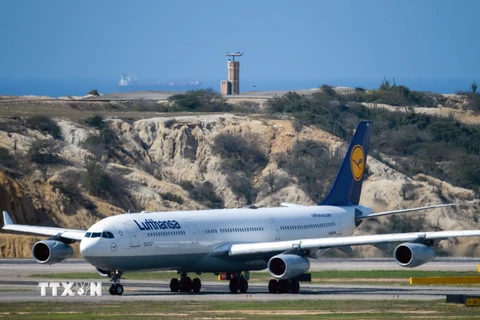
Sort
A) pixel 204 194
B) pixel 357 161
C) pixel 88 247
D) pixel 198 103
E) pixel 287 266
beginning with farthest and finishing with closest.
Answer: pixel 198 103
pixel 204 194
pixel 357 161
pixel 287 266
pixel 88 247

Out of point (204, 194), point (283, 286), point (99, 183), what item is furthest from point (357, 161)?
point (204, 194)

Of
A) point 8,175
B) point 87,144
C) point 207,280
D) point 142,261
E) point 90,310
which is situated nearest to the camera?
point 90,310

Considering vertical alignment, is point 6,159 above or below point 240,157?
above

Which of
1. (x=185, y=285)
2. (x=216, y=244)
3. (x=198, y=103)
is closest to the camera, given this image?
(x=185, y=285)

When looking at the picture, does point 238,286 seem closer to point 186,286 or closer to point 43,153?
point 186,286

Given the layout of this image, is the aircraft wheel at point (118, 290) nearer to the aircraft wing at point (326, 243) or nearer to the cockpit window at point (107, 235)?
the cockpit window at point (107, 235)

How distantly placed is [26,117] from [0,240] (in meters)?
27.2

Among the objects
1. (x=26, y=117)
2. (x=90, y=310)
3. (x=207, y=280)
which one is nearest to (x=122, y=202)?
(x=26, y=117)

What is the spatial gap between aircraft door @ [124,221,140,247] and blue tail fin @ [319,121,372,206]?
589 inches

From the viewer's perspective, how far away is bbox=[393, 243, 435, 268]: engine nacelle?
45688 mm

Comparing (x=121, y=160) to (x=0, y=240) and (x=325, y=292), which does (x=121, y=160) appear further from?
(x=325, y=292)

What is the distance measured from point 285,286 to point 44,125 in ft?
169

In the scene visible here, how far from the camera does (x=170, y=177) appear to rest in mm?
95188

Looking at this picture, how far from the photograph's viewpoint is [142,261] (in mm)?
45531
